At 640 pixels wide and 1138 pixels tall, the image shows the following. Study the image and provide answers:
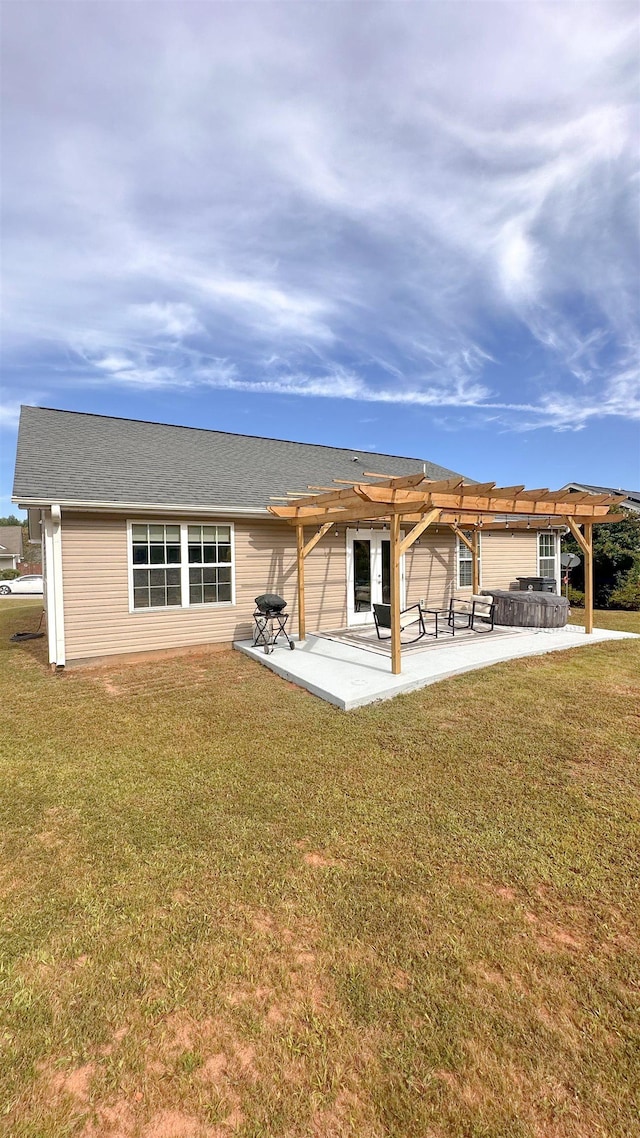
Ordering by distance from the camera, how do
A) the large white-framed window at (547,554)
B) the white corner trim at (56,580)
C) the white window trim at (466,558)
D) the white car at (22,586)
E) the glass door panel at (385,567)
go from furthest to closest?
the white car at (22,586), the large white-framed window at (547,554), the white window trim at (466,558), the glass door panel at (385,567), the white corner trim at (56,580)

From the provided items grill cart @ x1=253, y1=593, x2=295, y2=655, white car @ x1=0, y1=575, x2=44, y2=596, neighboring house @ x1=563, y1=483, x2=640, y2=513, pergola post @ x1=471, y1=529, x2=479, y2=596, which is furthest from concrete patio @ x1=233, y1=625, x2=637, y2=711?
white car @ x1=0, y1=575, x2=44, y2=596

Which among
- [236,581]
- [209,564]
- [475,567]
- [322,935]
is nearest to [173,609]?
[209,564]

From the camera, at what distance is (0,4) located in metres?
6.13

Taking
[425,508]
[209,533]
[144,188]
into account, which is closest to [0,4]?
[144,188]

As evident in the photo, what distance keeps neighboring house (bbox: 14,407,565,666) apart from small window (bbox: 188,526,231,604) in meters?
0.02

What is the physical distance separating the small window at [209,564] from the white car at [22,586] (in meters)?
23.8

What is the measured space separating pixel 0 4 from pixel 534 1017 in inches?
451

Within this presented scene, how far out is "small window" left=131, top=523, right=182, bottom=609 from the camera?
8320mm

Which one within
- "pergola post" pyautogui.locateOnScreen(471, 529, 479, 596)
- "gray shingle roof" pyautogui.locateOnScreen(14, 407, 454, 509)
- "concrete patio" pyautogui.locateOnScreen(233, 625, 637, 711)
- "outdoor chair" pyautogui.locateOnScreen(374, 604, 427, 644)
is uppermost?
"gray shingle roof" pyautogui.locateOnScreen(14, 407, 454, 509)

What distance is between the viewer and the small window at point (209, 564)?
29.0 feet

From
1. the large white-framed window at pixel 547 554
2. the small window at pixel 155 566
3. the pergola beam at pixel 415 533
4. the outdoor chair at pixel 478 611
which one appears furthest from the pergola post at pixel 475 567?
the small window at pixel 155 566

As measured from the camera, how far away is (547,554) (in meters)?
15.1

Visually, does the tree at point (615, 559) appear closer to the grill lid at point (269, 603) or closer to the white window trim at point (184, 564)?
the grill lid at point (269, 603)

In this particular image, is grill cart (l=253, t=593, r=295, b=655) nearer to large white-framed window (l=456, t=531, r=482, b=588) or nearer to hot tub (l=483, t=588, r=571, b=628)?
hot tub (l=483, t=588, r=571, b=628)
